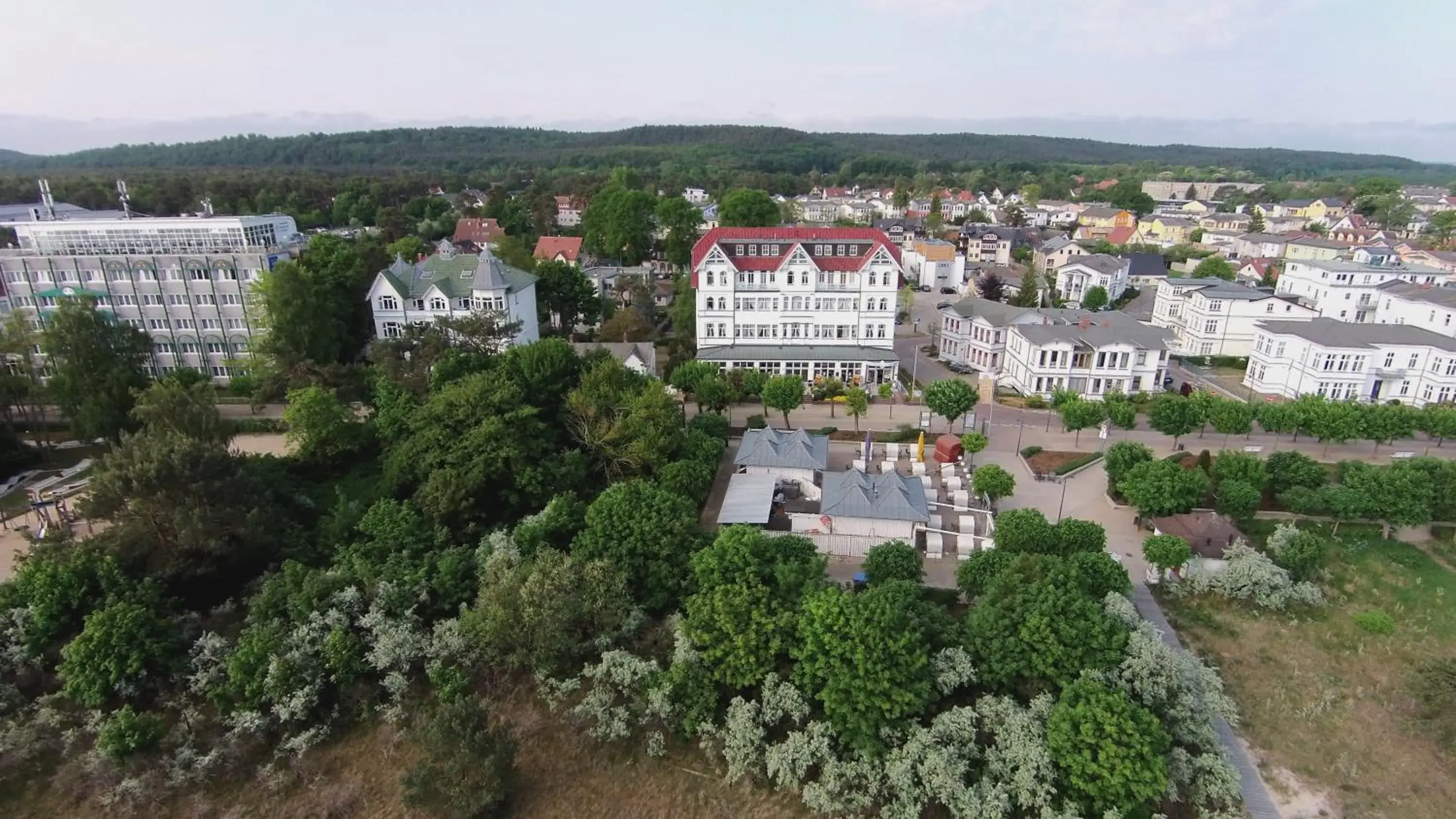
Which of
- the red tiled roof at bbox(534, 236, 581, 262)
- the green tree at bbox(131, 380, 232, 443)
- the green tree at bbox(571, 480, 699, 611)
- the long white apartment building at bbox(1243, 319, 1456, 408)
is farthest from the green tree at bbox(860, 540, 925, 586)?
the red tiled roof at bbox(534, 236, 581, 262)

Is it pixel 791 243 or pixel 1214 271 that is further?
pixel 1214 271

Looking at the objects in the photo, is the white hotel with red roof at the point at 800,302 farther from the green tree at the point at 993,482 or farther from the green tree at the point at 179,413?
the green tree at the point at 179,413

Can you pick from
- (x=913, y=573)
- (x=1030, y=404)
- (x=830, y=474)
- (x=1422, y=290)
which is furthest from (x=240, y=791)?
(x=1422, y=290)

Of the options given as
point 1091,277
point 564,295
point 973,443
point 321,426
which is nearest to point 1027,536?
point 973,443

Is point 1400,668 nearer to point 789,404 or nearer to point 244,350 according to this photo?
point 789,404

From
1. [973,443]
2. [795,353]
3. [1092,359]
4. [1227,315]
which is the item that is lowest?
[973,443]

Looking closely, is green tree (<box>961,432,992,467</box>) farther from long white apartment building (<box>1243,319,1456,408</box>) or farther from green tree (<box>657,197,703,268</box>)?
green tree (<box>657,197,703,268</box>)

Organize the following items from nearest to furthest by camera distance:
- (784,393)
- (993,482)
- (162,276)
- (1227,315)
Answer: (993,482)
(784,393)
(162,276)
(1227,315)

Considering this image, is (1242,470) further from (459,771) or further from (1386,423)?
(459,771)
